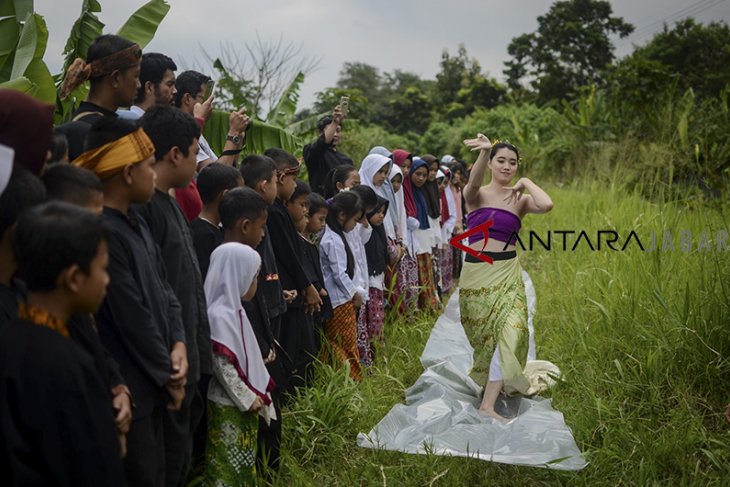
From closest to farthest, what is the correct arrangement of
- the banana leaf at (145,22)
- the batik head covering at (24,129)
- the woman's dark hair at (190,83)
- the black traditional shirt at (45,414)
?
the black traditional shirt at (45,414), the batik head covering at (24,129), the woman's dark hair at (190,83), the banana leaf at (145,22)

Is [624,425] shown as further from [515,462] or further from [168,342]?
[168,342]

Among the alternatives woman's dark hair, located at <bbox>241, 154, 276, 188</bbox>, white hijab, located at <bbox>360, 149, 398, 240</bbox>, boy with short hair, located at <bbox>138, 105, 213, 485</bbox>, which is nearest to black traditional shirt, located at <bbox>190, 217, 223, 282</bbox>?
boy with short hair, located at <bbox>138, 105, 213, 485</bbox>

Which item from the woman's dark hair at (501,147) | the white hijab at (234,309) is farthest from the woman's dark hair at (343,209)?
the white hijab at (234,309)

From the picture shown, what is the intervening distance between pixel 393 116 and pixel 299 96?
2363cm

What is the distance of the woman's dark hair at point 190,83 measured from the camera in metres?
4.32

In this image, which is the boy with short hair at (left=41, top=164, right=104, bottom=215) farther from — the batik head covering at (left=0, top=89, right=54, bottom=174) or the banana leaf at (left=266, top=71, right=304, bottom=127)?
the banana leaf at (left=266, top=71, right=304, bottom=127)

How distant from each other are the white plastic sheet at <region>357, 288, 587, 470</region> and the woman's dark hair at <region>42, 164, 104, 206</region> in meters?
2.29

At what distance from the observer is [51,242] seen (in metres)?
1.89

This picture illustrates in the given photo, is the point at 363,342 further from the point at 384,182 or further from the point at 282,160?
the point at 384,182

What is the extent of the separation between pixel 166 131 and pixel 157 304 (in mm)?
736

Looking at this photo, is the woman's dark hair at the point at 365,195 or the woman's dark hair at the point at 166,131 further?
the woman's dark hair at the point at 365,195

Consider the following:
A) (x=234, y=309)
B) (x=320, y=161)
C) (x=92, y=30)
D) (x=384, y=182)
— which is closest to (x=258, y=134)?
(x=320, y=161)

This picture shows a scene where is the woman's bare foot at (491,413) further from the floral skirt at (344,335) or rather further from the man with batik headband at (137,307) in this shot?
the man with batik headband at (137,307)

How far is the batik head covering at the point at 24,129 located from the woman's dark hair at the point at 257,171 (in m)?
1.75
